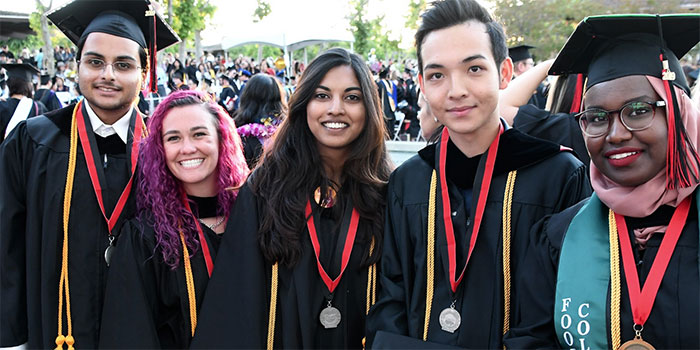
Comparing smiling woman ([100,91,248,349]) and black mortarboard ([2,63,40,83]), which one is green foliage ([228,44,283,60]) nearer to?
black mortarboard ([2,63,40,83])

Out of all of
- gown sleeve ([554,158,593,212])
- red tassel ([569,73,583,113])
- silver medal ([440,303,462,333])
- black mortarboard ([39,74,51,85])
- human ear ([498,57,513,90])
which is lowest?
silver medal ([440,303,462,333])

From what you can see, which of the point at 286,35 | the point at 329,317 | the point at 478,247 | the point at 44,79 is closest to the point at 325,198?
the point at 329,317

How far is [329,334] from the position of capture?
258 cm

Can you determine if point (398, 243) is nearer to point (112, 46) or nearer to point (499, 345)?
point (499, 345)

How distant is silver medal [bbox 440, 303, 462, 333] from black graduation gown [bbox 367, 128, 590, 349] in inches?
0.7

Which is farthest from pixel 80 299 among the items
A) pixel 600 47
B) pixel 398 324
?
pixel 600 47

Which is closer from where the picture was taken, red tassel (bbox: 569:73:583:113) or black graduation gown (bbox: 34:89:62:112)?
red tassel (bbox: 569:73:583:113)

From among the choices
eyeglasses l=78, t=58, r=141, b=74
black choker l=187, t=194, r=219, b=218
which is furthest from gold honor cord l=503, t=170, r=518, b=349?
eyeglasses l=78, t=58, r=141, b=74

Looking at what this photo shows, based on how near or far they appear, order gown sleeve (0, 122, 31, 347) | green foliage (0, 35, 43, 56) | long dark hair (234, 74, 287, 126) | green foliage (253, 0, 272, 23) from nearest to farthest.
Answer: gown sleeve (0, 122, 31, 347) → long dark hair (234, 74, 287, 126) → green foliage (0, 35, 43, 56) → green foliage (253, 0, 272, 23)

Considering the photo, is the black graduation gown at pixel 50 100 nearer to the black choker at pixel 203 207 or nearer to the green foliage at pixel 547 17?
the black choker at pixel 203 207

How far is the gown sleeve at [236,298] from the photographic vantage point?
2.44m

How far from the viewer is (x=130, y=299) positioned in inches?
96.3

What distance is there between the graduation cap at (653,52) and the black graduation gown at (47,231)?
2217mm

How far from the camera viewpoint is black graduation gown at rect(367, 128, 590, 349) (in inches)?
83.8
